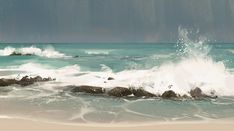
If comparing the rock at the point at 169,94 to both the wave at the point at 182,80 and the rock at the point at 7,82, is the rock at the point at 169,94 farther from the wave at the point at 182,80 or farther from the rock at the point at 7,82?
the rock at the point at 7,82

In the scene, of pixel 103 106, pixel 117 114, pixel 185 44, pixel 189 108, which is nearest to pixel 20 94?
pixel 103 106

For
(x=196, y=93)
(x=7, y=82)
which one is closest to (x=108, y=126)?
(x=196, y=93)

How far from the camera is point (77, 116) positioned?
24.4ft

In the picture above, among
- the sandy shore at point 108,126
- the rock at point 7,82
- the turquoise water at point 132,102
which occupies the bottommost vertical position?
the sandy shore at point 108,126

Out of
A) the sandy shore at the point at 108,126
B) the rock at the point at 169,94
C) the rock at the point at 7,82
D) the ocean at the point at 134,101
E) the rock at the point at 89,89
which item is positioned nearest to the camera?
the sandy shore at the point at 108,126

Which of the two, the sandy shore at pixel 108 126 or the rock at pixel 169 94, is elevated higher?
the rock at pixel 169 94

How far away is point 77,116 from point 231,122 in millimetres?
2915

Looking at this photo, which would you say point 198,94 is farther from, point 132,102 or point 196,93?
point 132,102

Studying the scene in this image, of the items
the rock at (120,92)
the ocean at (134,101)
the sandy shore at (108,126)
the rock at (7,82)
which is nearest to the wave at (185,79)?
the ocean at (134,101)

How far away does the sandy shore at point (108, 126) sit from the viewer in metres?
6.28

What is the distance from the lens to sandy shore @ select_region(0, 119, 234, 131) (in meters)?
6.28

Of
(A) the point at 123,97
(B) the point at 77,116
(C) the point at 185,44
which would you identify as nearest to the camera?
(B) the point at 77,116

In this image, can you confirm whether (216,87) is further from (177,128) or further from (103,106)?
(177,128)

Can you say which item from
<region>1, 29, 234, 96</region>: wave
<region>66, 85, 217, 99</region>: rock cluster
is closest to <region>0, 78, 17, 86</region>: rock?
<region>1, 29, 234, 96</region>: wave
